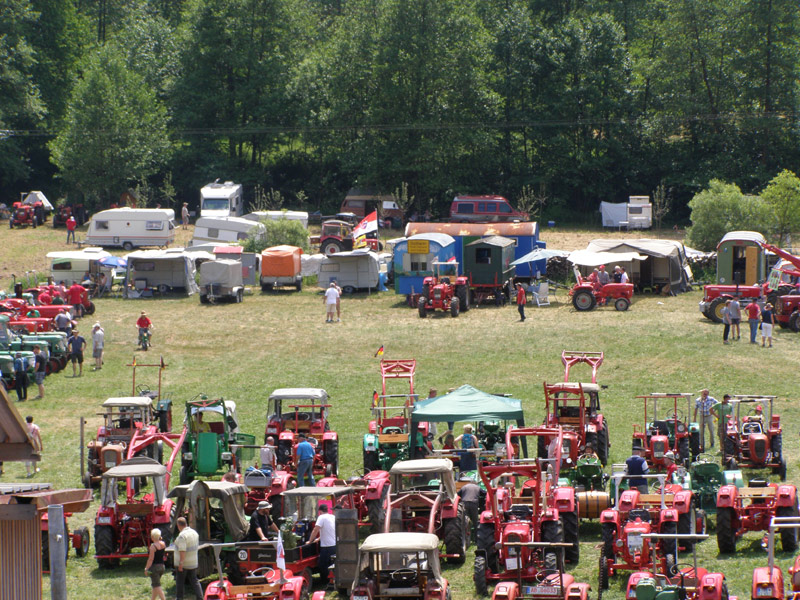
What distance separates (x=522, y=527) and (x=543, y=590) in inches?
46.6

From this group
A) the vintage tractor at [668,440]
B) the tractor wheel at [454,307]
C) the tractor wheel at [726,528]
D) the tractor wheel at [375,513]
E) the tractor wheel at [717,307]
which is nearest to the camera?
the tractor wheel at [726,528]

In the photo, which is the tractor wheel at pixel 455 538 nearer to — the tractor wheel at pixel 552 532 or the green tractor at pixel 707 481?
the tractor wheel at pixel 552 532

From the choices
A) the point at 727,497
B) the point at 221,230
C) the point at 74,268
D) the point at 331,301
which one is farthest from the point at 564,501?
the point at 221,230

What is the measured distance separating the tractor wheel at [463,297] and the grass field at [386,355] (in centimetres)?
32

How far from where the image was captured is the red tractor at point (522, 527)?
44.9ft

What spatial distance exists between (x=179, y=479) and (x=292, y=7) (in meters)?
47.2

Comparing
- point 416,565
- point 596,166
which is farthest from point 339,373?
point 596,166

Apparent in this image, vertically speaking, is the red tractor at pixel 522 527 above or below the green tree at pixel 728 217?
below

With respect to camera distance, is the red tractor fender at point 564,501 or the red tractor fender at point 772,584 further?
the red tractor fender at point 564,501

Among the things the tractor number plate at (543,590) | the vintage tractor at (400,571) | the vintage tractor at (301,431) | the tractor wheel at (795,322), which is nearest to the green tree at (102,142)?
the tractor wheel at (795,322)

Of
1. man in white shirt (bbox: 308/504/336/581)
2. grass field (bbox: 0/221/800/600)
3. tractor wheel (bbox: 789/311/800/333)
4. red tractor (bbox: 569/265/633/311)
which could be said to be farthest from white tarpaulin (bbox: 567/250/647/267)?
man in white shirt (bbox: 308/504/336/581)

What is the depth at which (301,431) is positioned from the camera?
21.0 metres

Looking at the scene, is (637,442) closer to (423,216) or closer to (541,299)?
(541,299)

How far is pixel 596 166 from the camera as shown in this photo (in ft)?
196
